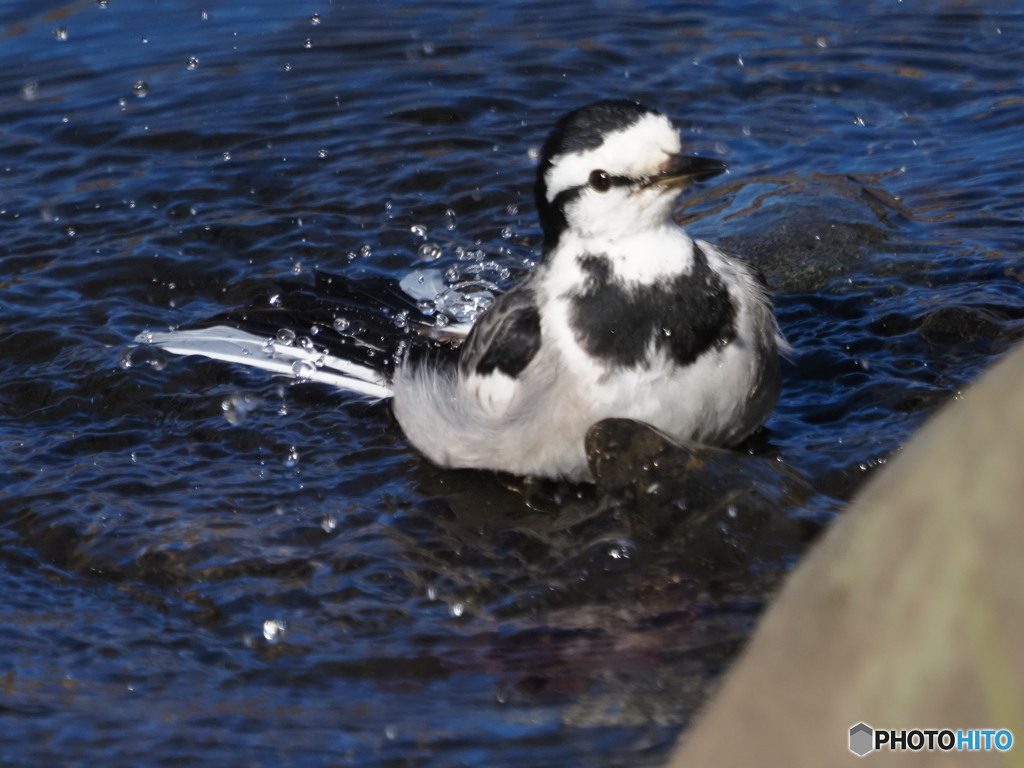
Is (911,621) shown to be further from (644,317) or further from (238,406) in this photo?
(238,406)

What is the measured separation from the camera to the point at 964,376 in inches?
246

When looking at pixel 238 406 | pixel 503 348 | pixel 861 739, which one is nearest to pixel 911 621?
pixel 861 739

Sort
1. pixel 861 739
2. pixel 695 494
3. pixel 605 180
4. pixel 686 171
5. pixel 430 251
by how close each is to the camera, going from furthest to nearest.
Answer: pixel 430 251 → pixel 695 494 → pixel 605 180 → pixel 686 171 → pixel 861 739

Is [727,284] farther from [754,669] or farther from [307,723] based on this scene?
[754,669]

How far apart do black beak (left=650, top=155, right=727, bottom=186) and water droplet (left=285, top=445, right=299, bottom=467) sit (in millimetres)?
2121

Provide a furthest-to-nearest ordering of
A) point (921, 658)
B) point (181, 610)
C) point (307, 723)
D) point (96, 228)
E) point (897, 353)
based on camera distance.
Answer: point (96, 228), point (897, 353), point (181, 610), point (307, 723), point (921, 658)

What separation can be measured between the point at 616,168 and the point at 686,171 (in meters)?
0.26

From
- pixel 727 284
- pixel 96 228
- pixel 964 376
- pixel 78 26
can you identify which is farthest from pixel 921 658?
pixel 78 26

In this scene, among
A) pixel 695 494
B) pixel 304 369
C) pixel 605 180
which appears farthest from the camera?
pixel 304 369

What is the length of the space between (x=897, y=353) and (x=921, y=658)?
4073 millimetres

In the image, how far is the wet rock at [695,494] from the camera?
208 inches

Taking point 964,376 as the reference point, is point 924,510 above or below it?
above

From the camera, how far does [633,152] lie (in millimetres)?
5156

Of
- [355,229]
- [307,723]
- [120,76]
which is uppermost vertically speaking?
[120,76]
